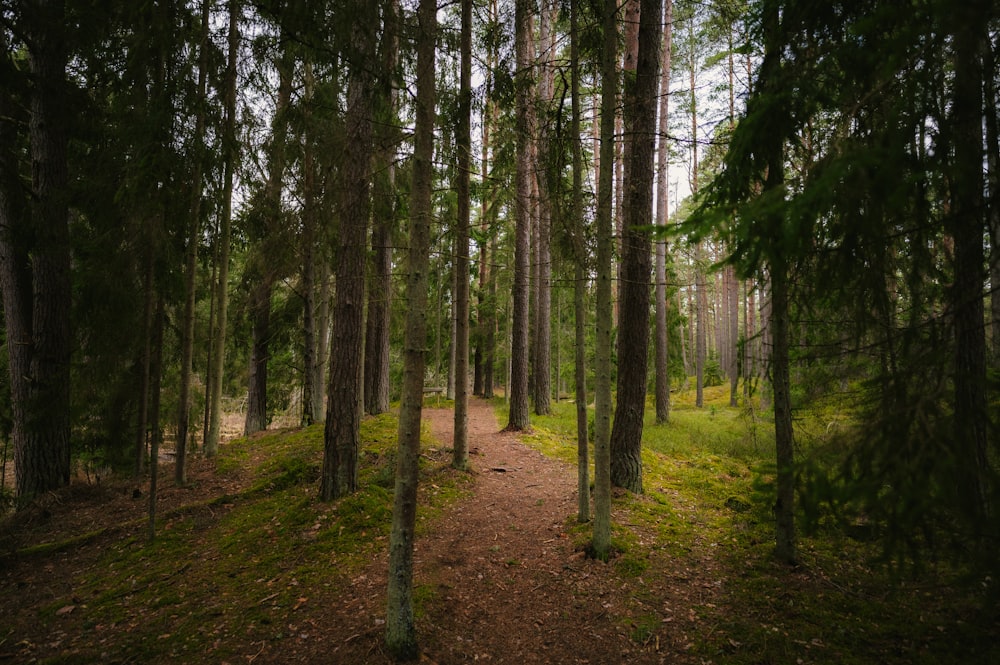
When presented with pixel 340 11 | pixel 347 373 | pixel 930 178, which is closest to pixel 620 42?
pixel 340 11

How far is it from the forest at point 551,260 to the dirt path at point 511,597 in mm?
96

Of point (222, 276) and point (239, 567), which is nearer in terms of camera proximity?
point (239, 567)

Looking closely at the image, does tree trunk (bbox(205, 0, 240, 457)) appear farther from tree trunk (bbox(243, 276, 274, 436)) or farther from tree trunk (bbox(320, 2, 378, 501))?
tree trunk (bbox(243, 276, 274, 436))

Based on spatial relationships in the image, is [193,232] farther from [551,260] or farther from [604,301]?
[604,301]

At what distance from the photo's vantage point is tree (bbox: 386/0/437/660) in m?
3.78

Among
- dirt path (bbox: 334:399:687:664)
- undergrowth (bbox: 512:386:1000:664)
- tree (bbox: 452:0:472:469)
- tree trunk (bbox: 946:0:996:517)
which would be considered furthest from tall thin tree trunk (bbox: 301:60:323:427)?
undergrowth (bbox: 512:386:1000:664)

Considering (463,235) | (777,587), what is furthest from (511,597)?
(463,235)

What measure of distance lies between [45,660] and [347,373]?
13.1ft

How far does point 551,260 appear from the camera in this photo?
21.6 ft

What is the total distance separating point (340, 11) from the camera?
145 inches

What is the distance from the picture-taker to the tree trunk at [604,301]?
4.97 metres

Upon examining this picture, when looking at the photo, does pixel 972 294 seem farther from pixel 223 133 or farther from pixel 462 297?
pixel 223 133

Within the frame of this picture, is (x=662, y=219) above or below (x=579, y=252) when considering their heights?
above

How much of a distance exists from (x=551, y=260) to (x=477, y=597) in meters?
4.44
